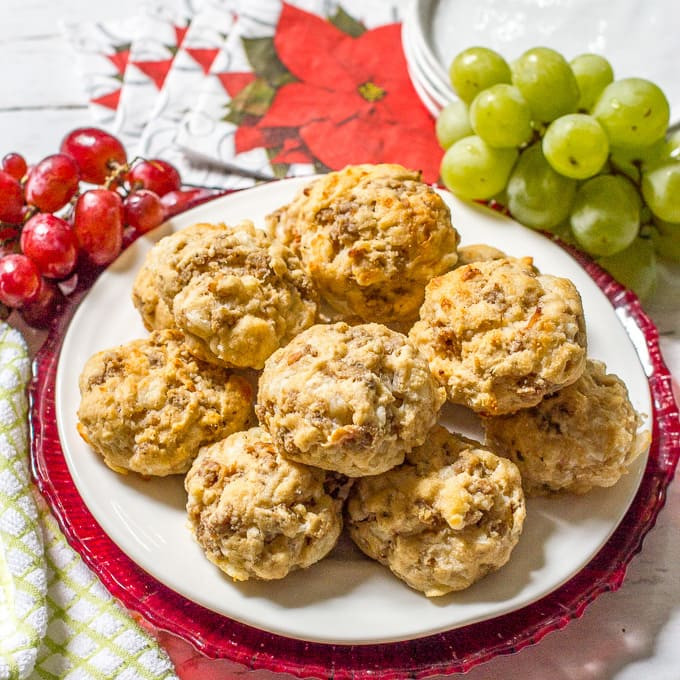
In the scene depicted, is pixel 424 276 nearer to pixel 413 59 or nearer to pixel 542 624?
pixel 542 624

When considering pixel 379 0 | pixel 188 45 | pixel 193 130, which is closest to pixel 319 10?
pixel 379 0

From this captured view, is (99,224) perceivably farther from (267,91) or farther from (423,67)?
(423,67)

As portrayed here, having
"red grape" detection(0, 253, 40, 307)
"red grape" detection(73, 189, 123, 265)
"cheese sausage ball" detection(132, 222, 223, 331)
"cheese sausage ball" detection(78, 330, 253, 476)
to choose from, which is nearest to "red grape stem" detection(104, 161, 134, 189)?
"red grape" detection(73, 189, 123, 265)

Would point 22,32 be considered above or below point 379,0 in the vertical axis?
below

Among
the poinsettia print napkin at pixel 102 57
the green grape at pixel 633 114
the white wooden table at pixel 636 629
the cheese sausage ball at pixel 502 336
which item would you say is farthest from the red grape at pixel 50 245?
the green grape at pixel 633 114

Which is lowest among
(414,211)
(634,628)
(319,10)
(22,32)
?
(22,32)

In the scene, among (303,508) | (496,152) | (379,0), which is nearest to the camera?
(303,508)

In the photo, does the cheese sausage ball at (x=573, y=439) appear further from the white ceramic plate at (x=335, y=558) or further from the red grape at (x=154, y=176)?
the red grape at (x=154, y=176)
